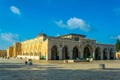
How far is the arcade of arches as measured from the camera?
65.1m

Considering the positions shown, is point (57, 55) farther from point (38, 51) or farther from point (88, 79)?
point (88, 79)

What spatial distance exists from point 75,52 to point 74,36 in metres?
6.01

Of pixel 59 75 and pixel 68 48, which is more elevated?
pixel 68 48

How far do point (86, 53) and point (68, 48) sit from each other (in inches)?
384

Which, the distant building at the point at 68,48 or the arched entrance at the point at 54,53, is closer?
the distant building at the point at 68,48

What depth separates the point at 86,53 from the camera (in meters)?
71.8

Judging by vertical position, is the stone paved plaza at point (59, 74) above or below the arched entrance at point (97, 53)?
below

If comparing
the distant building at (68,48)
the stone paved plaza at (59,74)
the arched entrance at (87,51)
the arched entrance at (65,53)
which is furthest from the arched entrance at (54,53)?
the stone paved plaza at (59,74)

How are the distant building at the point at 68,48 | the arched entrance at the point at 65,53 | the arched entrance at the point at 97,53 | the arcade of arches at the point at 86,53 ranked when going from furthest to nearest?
the arched entrance at the point at 97,53
the arched entrance at the point at 65,53
the arcade of arches at the point at 86,53
the distant building at the point at 68,48

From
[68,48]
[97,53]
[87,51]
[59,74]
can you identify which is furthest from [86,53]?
[59,74]

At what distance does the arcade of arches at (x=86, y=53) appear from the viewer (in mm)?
65125

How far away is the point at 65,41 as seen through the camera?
6344cm

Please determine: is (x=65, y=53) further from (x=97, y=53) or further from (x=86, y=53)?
(x=97, y=53)

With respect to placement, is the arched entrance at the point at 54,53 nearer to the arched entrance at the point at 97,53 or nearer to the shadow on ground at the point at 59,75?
the arched entrance at the point at 97,53
